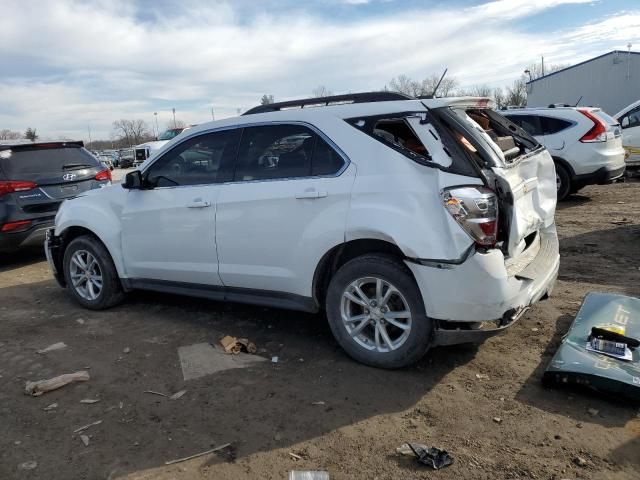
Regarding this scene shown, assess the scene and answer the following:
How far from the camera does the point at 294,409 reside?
10.8 feet

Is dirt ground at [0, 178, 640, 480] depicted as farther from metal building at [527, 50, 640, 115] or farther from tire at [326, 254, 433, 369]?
metal building at [527, 50, 640, 115]

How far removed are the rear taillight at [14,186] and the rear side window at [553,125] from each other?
8744mm

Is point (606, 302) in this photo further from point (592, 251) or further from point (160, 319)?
point (160, 319)

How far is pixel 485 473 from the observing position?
2.60 m

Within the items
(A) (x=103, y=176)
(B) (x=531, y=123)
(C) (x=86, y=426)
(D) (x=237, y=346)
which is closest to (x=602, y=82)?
(B) (x=531, y=123)

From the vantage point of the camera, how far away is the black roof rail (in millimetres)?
3788

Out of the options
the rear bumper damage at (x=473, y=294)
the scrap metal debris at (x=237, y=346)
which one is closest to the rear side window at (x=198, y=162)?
the scrap metal debris at (x=237, y=346)

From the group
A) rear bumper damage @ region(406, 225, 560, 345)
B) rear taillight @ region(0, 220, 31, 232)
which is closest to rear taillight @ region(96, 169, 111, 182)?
rear taillight @ region(0, 220, 31, 232)

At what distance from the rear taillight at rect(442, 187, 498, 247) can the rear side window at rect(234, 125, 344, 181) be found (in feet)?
2.85

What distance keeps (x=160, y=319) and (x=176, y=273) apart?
607 mm

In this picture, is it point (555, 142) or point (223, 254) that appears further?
point (555, 142)

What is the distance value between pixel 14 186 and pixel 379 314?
19.6ft

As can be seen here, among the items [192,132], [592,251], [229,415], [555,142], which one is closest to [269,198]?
[192,132]

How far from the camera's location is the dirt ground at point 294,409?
2.74m
